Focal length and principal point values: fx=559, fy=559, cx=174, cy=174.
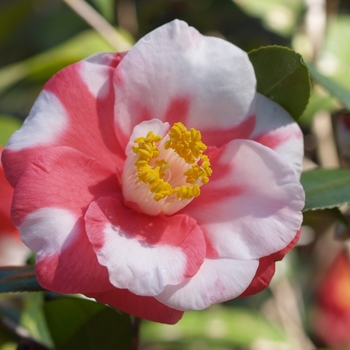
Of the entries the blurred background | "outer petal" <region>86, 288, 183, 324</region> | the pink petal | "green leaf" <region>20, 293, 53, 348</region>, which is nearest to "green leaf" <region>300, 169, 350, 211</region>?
the blurred background

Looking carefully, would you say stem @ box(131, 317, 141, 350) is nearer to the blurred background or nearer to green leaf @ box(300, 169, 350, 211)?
the blurred background

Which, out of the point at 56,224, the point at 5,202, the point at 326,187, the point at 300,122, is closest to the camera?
the point at 56,224

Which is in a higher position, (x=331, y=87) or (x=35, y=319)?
(x=331, y=87)

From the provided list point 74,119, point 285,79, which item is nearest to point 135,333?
point 74,119

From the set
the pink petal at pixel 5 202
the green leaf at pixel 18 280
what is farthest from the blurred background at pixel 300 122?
the green leaf at pixel 18 280

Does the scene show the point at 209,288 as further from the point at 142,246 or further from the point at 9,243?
the point at 9,243

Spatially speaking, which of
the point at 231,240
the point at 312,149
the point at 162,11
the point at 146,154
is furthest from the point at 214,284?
the point at 162,11

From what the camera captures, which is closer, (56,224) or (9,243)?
(56,224)
